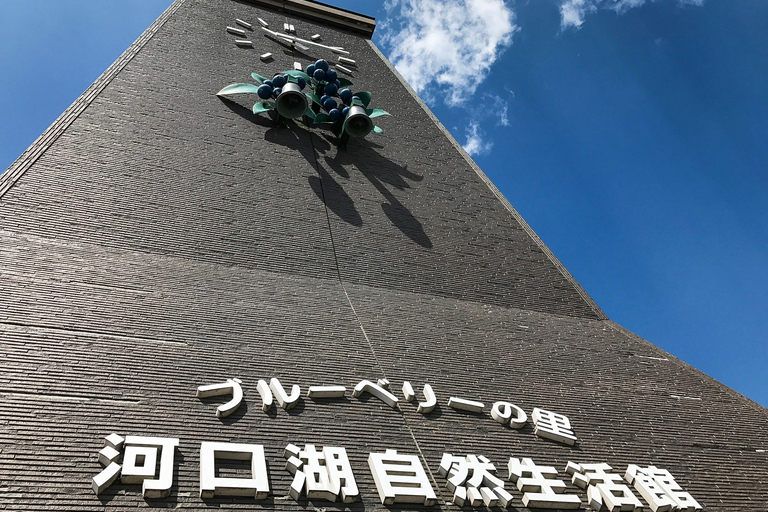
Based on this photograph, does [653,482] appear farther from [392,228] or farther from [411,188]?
[411,188]

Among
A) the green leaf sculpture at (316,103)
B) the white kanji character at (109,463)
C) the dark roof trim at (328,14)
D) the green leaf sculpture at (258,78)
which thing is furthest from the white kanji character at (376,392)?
the dark roof trim at (328,14)

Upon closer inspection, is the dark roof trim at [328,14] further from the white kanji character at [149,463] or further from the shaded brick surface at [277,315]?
the white kanji character at [149,463]

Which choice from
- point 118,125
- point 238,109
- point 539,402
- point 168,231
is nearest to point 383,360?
point 539,402

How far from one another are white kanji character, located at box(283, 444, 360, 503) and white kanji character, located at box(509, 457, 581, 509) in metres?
1.07

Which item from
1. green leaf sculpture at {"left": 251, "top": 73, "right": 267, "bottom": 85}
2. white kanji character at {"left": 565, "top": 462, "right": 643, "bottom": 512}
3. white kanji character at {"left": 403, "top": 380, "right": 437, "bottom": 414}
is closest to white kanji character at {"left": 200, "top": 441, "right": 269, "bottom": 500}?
white kanji character at {"left": 403, "top": 380, "right": 437, "bottom": 414}

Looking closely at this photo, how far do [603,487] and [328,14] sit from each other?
38.3 ft

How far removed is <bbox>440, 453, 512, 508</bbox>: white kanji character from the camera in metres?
3.37

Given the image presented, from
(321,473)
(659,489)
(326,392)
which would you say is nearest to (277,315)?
(326,392)

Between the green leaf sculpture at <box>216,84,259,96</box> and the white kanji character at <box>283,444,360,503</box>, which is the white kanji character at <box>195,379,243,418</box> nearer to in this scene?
the white kanji character at <box>283,444,360,503</box>

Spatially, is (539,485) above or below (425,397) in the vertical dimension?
below

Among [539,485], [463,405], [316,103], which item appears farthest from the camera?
[316,103]

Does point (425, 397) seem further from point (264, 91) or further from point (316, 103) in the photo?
point (316, 103)

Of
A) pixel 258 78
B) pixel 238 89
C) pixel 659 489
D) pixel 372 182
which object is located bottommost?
pixel 659 489

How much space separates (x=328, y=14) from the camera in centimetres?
1288
